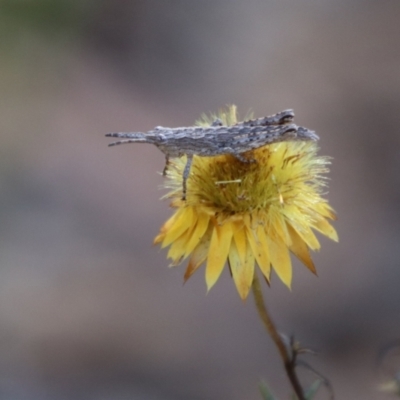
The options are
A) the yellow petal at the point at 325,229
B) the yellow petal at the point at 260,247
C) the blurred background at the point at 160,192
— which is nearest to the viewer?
the yellow petal at the point at 260,247

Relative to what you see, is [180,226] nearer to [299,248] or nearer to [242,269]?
[242,269]

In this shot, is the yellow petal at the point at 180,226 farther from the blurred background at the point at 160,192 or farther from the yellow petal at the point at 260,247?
the blurred background at the point at 160,192

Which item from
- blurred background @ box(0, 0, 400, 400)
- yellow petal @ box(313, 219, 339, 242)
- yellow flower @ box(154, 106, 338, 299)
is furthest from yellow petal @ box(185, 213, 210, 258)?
blurred background @ box(0, 0, 400, 400)

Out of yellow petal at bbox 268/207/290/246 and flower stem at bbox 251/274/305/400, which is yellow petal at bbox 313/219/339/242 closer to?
yellow petal at bbox 268/207/290/246

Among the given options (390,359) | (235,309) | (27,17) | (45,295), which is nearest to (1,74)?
(27,17)

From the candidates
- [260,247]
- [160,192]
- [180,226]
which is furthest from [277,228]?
[160,192]

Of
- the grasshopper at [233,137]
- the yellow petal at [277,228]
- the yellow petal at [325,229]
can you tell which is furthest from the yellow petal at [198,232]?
the yellow petal at [325,229]
